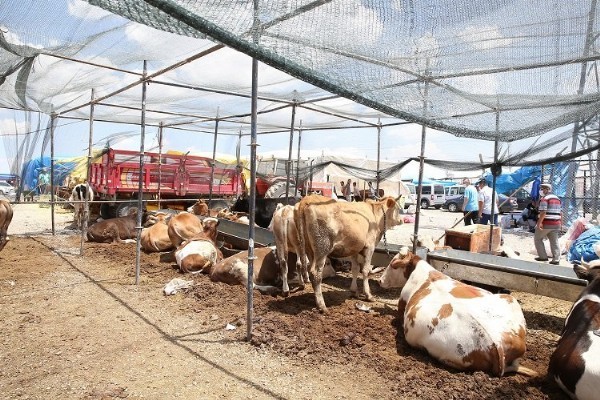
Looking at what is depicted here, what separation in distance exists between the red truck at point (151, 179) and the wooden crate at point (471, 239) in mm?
7669

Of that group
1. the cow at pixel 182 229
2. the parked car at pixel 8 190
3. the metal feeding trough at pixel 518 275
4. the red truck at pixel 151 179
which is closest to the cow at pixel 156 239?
the cow at pixel 182 229

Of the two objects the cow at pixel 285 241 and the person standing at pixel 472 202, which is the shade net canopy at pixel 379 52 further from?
the person standing at pixel 472 202

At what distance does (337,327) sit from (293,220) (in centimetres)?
186

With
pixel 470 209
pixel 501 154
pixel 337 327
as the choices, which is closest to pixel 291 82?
pixel 501 154

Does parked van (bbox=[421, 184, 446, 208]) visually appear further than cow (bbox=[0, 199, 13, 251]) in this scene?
Yes

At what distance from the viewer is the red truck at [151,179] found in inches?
513

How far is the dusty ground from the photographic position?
3.59m

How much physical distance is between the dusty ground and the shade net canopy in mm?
2444

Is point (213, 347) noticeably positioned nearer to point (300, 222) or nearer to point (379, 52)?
point (300, 222)

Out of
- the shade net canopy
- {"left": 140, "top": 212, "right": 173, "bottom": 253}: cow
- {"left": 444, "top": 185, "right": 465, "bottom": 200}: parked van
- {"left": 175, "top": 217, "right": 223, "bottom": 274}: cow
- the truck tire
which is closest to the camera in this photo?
the shade net canopy

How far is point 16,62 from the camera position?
5227mm

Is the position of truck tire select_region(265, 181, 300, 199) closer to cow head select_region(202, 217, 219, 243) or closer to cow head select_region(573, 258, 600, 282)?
cow head select_region(202, 217, 219, 243)

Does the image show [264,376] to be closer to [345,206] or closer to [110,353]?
[110,353]

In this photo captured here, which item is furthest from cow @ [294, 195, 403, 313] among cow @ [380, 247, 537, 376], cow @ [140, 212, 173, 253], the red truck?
the red truck
